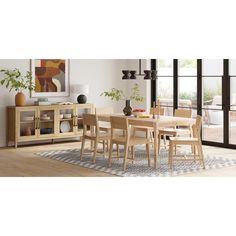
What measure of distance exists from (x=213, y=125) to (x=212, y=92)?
0.63m

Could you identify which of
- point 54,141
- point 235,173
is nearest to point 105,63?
point 54,141

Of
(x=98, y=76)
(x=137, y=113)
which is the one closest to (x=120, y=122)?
(x=137, y=113)

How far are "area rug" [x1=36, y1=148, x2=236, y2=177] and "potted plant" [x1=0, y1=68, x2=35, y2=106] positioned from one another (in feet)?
4.17

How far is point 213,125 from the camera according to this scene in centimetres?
927

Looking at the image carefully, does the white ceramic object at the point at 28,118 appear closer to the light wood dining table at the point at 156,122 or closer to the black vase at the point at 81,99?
the black vase at the point at 81,99

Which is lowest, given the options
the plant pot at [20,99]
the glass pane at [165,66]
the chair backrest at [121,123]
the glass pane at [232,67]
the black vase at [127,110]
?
the chair backrest at [121,123]

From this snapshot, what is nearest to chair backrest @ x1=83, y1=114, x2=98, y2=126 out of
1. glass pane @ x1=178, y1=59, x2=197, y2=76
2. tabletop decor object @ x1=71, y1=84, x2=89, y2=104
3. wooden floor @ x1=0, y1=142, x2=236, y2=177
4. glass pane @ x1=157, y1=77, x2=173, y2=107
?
wooden floor @ x1=0, y1=142, x2=236, y2=177

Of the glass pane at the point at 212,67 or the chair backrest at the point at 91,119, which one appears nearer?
the chair backrest at the point at 91,119

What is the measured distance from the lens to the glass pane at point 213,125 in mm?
9156

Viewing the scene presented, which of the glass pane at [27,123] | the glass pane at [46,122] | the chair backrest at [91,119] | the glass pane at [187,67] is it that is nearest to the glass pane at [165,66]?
the glass pane at [187,67]

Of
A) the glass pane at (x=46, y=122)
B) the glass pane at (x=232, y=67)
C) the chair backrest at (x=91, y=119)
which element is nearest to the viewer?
the chair backrest at (x=91, y=119)
